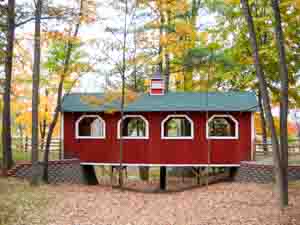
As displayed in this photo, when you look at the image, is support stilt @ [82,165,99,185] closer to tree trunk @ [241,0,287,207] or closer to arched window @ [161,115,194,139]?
arched window @ [161,115,194,139]

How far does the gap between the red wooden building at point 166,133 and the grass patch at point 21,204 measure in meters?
4.59

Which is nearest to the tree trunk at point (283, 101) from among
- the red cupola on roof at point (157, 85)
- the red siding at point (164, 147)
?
the red siding at point (164, 147)

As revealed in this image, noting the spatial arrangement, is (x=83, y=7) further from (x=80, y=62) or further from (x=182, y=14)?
(x=182, y=14)

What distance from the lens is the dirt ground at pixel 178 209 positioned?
30.0 ft

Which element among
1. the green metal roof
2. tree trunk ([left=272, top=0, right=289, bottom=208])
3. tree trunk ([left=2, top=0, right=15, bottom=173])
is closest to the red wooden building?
the green metal roof

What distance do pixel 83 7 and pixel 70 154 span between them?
6649 mm

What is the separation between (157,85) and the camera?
60.1 feet

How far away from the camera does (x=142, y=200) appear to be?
507 inches

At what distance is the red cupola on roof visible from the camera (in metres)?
18.1

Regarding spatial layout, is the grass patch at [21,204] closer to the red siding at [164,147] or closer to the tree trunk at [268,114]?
the red siding at [164,147]

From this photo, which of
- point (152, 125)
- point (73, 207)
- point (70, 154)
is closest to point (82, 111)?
point (70, 154)

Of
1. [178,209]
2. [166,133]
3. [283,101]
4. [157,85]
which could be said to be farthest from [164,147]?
[283,101]

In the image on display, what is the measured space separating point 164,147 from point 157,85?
3.02 m

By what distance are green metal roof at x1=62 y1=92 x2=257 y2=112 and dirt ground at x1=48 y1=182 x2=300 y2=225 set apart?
166 inches
